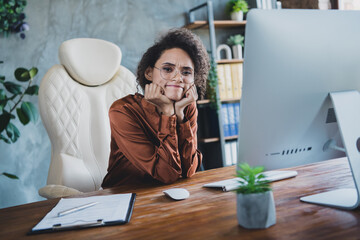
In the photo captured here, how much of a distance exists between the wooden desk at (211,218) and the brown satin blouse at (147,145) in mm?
160

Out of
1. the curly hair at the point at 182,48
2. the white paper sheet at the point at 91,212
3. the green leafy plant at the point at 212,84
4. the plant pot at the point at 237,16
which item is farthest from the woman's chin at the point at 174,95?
the plant pot at the point at 237,16

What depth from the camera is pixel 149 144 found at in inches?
56.0

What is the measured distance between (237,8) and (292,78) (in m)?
2.96

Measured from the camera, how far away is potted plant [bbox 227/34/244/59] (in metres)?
3.49

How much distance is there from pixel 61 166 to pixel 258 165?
44.8 inches

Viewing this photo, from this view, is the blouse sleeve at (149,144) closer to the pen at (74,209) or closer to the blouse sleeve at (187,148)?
the blouse sleeve at (187,148)

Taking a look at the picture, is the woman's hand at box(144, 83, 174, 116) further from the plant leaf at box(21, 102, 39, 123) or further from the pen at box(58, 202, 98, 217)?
the plant leaf at box(21, 102, 39, 123)

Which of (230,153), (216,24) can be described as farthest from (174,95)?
(216,24)

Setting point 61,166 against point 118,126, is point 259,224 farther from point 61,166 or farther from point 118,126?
point 61,166

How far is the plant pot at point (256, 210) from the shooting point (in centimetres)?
68

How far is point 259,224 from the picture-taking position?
2.28 feet

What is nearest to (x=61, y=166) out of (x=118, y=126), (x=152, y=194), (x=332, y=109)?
(x=118, y=126)

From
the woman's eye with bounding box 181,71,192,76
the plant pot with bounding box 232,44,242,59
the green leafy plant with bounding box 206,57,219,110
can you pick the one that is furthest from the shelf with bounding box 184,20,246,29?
the woman's eye with bounding box 181,71,192,76

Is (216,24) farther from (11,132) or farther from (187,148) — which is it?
(187,148)
